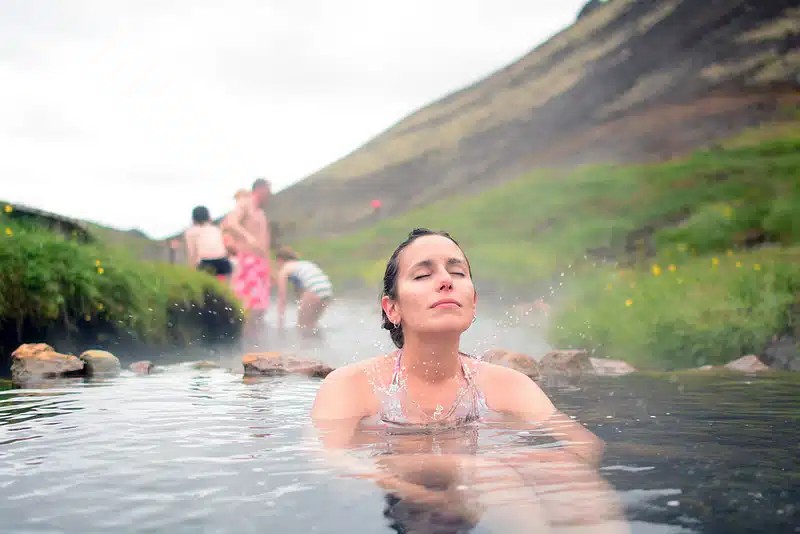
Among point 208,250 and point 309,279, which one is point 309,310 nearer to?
point 309,279

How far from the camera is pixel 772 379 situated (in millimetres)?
6898

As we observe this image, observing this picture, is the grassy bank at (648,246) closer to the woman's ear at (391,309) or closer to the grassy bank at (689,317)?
the grassy bank at (689,317)

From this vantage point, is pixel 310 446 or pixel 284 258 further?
pixel 284 258

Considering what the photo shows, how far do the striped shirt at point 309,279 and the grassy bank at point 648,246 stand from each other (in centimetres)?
323

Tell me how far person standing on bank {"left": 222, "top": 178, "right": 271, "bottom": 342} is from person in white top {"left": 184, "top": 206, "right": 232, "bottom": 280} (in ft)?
0.80

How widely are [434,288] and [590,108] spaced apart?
1995 centimetres

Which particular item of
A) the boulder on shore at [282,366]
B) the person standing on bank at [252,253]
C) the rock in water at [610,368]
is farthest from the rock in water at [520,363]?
the person standing on bank at [252,253]

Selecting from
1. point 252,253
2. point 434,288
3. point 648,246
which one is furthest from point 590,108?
point 434,288

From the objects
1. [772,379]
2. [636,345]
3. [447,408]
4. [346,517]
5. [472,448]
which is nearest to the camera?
[346,517]

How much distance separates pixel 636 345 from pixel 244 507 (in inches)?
302

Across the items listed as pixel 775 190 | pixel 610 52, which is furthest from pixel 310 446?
pixel 610 52

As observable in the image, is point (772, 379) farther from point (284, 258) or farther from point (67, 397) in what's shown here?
point (284, 258)

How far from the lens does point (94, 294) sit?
862 centimetres

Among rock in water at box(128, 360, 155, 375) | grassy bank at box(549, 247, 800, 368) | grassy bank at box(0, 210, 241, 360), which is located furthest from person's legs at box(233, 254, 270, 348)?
rock in water at box(128, 360, 155, 375)
